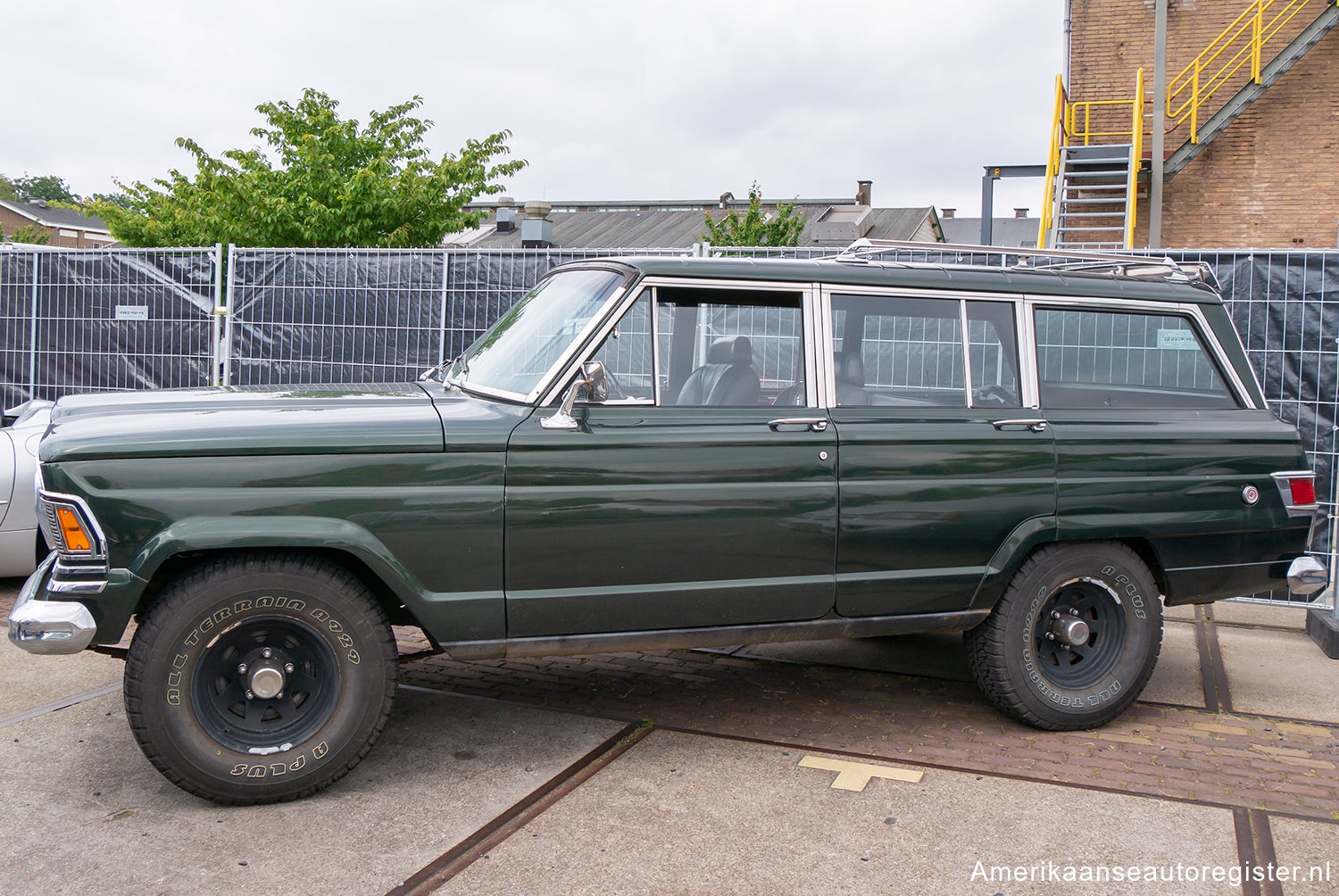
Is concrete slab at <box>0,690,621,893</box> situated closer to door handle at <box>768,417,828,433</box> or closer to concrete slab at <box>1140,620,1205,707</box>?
door handle at <box>768,417,828,433</box>

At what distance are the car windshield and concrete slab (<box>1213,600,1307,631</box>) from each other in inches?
195

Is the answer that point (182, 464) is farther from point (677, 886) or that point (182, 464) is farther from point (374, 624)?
point (677, 886)

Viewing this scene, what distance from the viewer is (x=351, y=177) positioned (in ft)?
56.1

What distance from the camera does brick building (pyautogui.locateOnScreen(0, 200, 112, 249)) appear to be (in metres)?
62.3

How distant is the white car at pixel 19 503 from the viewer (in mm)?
6586

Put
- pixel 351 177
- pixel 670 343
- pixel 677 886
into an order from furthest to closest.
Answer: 1. pixel 351 177
2. pixel 670 343
3. pixel 677 886

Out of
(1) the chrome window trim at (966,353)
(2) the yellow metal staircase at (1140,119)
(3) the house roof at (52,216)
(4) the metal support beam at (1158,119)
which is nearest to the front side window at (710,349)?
(1) the chrome window trim at (966,353)

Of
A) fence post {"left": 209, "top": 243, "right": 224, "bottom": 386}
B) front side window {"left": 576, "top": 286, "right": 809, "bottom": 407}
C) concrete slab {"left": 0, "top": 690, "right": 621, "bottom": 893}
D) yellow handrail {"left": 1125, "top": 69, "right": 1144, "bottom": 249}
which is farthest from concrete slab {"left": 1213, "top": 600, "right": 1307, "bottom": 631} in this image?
yellow handrail {"left": 1125, "top": 69, "right": 1144, "bottom": 249}

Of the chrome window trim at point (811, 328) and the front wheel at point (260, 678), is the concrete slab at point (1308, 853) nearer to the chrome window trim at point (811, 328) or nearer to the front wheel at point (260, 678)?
the chrome window trim at point (811, 328)

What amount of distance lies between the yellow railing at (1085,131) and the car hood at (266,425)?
1223 centimetres

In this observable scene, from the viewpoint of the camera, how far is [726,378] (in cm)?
455

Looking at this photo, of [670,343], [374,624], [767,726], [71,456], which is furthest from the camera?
[767,726]

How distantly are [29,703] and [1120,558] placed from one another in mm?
4916

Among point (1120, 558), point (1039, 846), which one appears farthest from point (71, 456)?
point (1120, 558)
